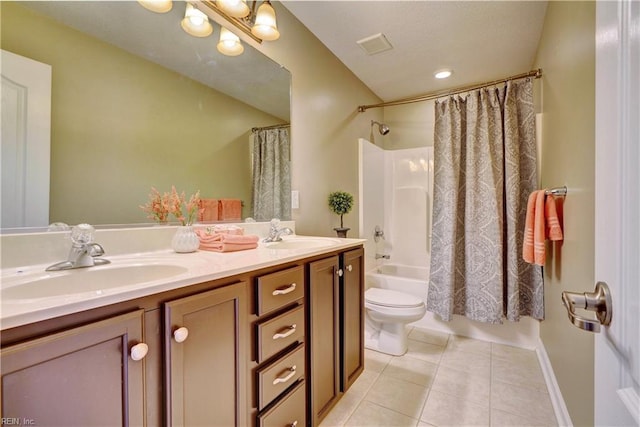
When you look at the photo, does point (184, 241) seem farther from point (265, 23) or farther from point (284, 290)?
point (265, 23)

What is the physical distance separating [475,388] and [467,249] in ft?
3.28

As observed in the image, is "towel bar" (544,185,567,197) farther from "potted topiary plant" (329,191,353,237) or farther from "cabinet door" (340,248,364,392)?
"potted topiary plant" (329,191,353,237)

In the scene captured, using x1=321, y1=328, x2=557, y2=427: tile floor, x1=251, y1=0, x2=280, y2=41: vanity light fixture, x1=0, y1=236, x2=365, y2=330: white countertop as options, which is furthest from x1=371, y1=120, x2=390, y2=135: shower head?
x1=321, y1=328, x2=557, y2=427: tile floor

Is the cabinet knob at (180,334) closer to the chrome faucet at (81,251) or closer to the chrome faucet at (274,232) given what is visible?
the chrome faucet at (81,251)

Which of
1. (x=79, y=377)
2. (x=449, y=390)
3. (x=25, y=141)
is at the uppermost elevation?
(x=25, y=141)

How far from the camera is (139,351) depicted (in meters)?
0.62

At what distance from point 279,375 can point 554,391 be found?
157 cm

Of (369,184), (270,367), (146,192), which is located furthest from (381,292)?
(146,192)

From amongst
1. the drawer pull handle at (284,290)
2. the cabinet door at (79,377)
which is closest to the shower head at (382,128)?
the drawer pull handle at (284,290)

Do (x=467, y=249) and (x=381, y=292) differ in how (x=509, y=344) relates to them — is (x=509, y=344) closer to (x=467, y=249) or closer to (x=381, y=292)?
(x=467, y=249)

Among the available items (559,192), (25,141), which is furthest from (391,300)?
(25,141)

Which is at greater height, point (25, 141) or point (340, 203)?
point (25, 141)

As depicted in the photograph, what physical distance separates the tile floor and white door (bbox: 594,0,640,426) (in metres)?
1.17

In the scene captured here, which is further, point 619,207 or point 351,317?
point 351,317
